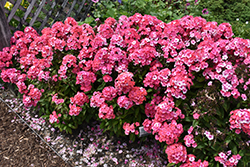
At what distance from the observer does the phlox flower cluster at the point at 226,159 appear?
1955 mm

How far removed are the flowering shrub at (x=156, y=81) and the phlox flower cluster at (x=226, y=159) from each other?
3 centimetres

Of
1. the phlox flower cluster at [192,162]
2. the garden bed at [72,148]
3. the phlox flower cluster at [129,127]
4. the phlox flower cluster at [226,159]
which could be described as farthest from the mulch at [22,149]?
the phlox flower cluster at [226,159]

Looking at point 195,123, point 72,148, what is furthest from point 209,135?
point 72,148

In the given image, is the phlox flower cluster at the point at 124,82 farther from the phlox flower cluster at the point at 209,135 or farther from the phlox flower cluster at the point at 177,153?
the phlox flower cluster at the point at 209,135

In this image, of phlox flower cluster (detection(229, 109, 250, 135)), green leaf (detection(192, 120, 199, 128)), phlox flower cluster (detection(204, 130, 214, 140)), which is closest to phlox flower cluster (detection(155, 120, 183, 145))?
green leaf (detection(192, 120, 199, 128))

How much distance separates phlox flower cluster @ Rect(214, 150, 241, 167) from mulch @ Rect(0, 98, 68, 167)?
5.87 feet

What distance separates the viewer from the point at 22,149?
2740 mm

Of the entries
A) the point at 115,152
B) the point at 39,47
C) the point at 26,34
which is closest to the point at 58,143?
the point at 115,152

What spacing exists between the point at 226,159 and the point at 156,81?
3.34 ft

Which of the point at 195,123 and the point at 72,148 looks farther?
the point at 72,148

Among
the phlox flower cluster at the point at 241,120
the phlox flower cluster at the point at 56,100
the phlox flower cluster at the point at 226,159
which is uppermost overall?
the phlox flower cluster at the point at 241,120

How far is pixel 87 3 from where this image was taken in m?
4.47

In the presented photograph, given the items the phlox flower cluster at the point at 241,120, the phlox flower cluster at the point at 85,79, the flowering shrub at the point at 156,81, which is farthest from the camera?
the phlox flower cluster at the point at 85,79

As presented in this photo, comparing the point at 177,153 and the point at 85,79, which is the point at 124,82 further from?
the point at 177,153
